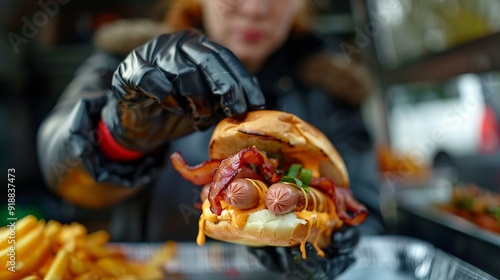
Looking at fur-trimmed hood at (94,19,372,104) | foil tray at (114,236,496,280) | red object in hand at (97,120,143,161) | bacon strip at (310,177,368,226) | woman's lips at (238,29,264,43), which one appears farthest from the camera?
fur-trimmed hood at (94,19,372,104)

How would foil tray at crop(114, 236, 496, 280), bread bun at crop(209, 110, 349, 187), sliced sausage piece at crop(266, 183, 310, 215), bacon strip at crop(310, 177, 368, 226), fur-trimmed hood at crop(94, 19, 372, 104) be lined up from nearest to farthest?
sliced sausage piece at crop(266, 183, 310, 215) < bread bun at crop(209, 110, 349, 187) < bacon strip at crop(310, 177, 368, 226) < foil tray at crop(114, 236, 496, 280) < fur-trimmed hood at crop(94, 19, 372, 104)

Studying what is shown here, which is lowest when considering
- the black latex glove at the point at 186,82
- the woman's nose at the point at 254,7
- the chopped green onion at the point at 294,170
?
the chopped green onion at the point at 294,170

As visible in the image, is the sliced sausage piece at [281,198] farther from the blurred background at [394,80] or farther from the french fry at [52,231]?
the blurred background at [394,80]

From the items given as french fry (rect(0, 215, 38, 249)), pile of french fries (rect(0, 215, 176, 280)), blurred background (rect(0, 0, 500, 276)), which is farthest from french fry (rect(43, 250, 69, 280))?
blurred background (rect(0, 0, 500, 276))

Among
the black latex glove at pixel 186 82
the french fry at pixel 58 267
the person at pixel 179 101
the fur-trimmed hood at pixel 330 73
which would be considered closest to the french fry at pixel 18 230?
the french fry at pixel 58 267

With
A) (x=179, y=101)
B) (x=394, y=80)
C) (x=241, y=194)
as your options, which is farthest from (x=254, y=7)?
(x=394, y=80)

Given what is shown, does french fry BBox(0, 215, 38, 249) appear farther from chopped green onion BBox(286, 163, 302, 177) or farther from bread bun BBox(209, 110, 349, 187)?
chopped green onion BBox(286, 163, 302, 177)

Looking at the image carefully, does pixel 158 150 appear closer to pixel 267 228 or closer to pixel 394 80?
pixel 267 228
